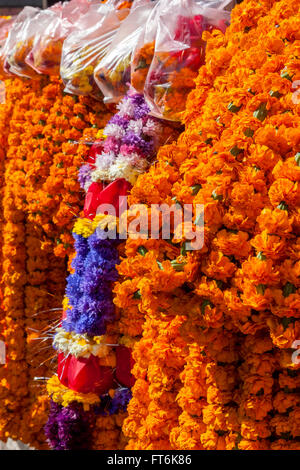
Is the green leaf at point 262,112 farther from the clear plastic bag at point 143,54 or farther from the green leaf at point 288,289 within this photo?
the clear plastic bag at point 143,54

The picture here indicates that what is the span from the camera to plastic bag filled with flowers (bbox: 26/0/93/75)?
3.31 m

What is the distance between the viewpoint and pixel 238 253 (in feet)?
5.47

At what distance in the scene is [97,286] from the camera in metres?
2.63

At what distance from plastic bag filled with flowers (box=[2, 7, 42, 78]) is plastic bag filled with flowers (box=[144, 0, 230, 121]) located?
1.32m

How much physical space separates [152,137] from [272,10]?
794 millimetres

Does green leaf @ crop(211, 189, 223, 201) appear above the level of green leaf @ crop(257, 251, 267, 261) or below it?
above

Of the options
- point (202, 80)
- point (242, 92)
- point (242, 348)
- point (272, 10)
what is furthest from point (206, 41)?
point (242, 348)

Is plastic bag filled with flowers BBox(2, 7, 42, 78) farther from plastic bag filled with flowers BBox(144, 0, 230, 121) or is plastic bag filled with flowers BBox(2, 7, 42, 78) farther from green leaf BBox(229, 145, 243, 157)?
green leaf BBox(229, 145, 243, 157)

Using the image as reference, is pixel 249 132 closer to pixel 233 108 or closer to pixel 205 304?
pixel 233 108

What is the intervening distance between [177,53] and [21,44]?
4.94 feet

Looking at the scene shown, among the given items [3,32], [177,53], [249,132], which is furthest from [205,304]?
[3,32]

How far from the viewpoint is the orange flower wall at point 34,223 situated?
3.36 meters

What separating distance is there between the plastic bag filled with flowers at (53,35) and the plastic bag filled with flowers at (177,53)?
1037 millimetres

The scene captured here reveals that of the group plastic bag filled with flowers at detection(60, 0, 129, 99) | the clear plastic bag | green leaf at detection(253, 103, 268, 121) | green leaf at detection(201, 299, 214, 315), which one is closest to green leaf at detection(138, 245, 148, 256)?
green leaf at detection(201, 299, 214, 315)
